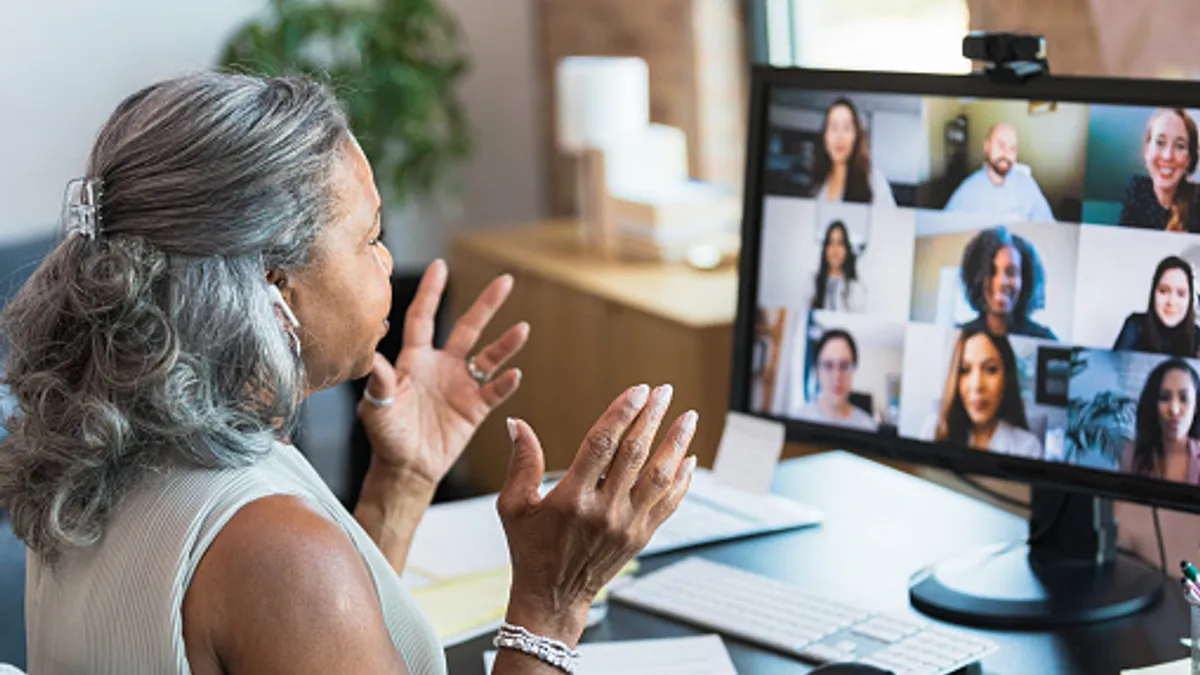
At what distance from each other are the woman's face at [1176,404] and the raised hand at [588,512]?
52cm

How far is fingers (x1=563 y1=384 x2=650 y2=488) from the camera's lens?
1.16m

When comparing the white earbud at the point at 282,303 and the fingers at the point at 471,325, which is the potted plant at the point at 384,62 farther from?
the white earbud at the point at 282,303

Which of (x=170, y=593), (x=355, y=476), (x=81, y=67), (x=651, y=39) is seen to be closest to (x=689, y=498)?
(x=170, y=593)

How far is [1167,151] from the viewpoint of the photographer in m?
1.41

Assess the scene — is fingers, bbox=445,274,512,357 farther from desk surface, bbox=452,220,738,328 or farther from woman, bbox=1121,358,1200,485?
desk surface, bbox=452,220,738,328

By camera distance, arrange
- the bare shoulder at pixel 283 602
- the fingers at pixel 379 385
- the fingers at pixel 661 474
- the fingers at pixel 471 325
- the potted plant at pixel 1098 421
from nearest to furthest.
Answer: the bare shoulder at pixel 283 602, the fingers at pixel 661 474, the potted plant at pixel 1098 421, the fingers at pixel 379 385, the fingers at pixel 471 325

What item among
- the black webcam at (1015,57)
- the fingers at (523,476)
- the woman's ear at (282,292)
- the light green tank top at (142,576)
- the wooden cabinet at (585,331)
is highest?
the black webcam at (1015,57)

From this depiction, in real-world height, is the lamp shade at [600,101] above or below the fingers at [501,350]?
above

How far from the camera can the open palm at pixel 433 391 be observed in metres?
1.59

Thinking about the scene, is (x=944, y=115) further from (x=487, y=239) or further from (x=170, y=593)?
(x=487, y=239)

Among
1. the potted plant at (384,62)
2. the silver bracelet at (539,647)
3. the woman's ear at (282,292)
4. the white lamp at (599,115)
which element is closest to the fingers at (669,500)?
the silver bracelet at (539,647)

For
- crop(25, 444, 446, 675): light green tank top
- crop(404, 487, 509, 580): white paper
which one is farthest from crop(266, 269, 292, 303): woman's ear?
crop(404, 487, 509, 580): white paper

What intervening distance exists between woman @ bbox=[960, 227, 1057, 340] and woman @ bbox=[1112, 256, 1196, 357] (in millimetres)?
91

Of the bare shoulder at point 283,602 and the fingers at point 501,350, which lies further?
the fingers at point 501,350
